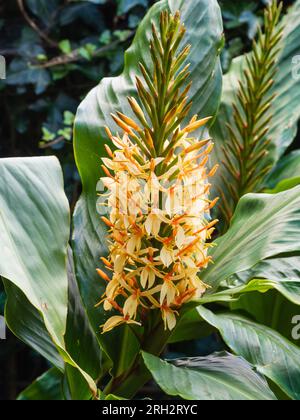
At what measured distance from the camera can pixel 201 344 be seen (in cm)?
167

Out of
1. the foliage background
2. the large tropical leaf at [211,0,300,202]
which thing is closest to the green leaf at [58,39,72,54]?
the foliage background

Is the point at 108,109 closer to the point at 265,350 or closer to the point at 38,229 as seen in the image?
the point at 38,229

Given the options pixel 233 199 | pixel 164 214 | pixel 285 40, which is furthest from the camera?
pixel 285 40

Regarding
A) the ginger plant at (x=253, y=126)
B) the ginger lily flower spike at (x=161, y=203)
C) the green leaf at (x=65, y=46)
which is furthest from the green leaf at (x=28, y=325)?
the green leaf at (x=65, y=46)

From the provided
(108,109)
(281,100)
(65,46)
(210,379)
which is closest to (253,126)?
(281,100)

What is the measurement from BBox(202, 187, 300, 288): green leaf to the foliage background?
860 millimetres

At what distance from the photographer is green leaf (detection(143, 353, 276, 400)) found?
2.35ft

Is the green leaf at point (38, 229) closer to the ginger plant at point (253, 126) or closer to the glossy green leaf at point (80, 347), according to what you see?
the glossy green leaf at point (80, 347)

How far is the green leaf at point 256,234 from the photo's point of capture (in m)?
0.77

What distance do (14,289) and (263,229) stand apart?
1.10ft

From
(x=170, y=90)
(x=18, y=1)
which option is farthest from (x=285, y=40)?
(x=18, y=1)

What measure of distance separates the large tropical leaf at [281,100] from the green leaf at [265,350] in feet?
1.26

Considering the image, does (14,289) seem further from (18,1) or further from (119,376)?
(18,1)

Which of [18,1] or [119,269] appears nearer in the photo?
[119,269]
